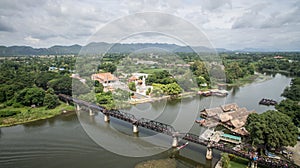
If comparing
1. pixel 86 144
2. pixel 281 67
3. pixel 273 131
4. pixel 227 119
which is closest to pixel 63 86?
pixel 86 144

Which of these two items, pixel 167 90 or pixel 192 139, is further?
pixel 167 90

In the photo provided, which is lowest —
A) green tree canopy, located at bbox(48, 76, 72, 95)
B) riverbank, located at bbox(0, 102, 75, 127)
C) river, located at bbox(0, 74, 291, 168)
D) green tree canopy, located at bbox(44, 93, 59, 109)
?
river, located at bbox(0, 74, 291, 168)

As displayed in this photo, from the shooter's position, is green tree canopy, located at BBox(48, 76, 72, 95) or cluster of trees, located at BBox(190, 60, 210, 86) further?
cluster of trees, located at BBox(190, 60, 210, 86)

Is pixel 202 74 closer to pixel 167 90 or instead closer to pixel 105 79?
pixel 167 90

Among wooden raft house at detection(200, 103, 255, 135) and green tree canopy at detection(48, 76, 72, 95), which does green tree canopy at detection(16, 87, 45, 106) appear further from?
wooden raft house at detection(200, 103, 255, 135)

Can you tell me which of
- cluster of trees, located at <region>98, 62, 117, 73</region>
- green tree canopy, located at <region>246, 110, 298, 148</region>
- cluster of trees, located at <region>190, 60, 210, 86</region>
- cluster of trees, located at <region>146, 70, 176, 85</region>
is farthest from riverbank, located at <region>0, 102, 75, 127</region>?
cluster of trees, located at <region>98, 62, 117, 73</region>

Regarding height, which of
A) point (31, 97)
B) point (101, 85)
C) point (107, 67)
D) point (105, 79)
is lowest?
point (31, 97)

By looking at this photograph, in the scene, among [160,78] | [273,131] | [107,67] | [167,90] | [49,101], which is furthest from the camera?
[107,67]

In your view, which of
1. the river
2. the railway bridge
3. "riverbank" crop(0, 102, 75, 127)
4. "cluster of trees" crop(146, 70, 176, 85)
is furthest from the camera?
"cluster of trees" crop(146, 70, 176, 85)
